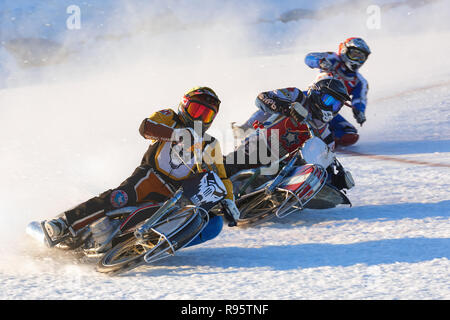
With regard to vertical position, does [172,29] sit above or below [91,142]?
above

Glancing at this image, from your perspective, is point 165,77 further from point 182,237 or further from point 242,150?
point 182,237

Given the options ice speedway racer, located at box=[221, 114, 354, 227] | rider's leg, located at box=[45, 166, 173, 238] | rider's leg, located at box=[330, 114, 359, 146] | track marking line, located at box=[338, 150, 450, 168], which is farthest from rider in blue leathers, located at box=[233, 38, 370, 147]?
rider's leg, located at box=[45, 166, 173, 238]

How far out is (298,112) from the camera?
6332 millimetres

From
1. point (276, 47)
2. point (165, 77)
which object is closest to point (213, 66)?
point (165, 77)

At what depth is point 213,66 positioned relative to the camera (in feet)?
59.4

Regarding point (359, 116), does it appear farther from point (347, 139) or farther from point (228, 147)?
point (228, 147)

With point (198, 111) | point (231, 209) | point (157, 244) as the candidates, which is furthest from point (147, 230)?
point (198, 111)

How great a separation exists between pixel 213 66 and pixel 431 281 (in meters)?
14.2

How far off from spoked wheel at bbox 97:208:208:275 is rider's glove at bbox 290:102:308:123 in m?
1.85

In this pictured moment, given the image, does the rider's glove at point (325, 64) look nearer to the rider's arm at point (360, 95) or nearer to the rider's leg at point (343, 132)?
the rider's arm at point (360, 95)

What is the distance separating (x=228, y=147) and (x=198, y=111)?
11.0 ft

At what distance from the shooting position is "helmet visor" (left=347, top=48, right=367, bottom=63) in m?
8.95

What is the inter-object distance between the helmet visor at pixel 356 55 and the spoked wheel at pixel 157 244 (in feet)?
15.8

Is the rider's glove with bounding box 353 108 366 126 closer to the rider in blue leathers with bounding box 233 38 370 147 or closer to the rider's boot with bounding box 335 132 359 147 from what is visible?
the rider in blue leathers with bounding box 233 38 370 147
